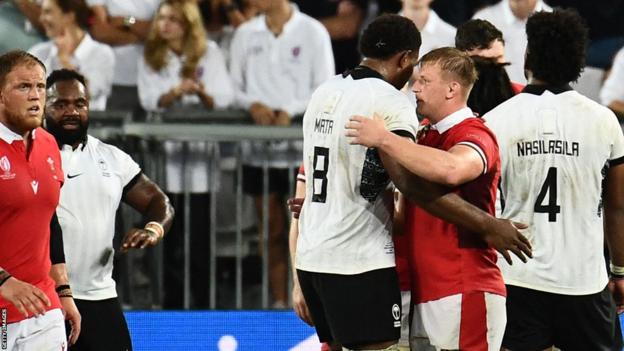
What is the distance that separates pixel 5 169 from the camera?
6.18 metres

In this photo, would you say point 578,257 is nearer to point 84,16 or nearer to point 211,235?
point 211,235

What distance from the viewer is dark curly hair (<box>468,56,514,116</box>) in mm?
7035

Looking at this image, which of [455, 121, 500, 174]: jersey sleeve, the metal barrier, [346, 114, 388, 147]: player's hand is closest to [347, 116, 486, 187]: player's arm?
[346, 114, 388, 147]: player's hand

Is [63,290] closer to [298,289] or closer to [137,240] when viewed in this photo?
[137,240]

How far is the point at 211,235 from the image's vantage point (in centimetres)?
982

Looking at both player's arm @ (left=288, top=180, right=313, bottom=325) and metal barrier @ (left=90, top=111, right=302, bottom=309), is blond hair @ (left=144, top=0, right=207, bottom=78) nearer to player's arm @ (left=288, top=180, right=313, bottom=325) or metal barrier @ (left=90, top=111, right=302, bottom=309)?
metal barrier @ (left=90, top=111, right=302, bottom=309)

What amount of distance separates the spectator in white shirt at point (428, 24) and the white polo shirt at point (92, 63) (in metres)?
2.38

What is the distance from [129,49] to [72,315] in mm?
4395

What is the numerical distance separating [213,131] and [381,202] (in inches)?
150

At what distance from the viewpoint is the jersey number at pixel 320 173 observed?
6.05 m

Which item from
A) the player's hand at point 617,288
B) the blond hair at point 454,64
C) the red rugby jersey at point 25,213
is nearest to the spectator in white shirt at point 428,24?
the player's hand at point 617,288

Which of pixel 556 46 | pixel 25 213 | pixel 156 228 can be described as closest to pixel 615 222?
pixel 556 46

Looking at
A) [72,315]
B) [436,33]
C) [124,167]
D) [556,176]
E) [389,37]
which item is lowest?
[72,315]

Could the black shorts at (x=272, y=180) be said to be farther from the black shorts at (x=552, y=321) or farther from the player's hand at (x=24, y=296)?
the player's hand at (x=24, y=296)
